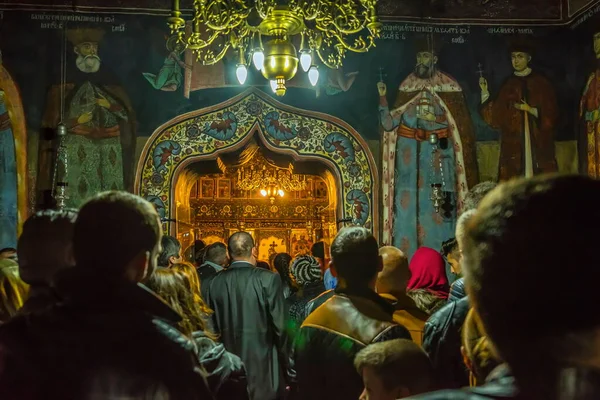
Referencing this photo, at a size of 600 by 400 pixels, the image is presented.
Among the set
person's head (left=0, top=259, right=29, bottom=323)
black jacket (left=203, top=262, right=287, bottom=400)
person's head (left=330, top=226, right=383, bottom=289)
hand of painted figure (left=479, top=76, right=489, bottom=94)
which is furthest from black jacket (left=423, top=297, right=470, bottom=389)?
hand of painted figure (left=479, top=76, right=489, bottom=94)

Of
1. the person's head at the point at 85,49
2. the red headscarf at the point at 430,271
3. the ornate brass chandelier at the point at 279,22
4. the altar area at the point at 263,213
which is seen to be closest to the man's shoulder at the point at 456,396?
the red headscarf at the point at 430,271

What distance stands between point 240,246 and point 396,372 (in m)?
3.73

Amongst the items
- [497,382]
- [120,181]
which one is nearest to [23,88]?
[120,181]

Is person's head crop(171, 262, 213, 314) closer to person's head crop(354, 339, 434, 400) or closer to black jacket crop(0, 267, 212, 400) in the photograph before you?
person's head crop(354, 339, 434, 400)

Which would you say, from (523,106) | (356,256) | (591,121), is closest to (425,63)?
(523,106)

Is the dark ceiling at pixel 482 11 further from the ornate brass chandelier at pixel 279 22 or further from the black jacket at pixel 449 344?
the black jacket at pixel 449 344

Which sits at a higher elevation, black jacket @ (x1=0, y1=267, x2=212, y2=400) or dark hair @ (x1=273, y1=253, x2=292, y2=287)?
black jacket @ (x1=0, y1=267, x2=212, y2=400)

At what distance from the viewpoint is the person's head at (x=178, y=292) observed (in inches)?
127

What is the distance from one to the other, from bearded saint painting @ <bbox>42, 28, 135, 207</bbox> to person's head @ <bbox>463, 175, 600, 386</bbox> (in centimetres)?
994

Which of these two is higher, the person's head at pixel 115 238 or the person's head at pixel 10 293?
the person's head at pixel 115 238

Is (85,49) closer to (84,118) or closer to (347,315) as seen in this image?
(84,118)

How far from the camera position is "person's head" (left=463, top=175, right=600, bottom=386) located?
0.99 meters

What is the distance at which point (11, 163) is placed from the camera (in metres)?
10.3

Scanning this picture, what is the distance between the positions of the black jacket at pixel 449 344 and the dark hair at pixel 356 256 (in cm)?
41
